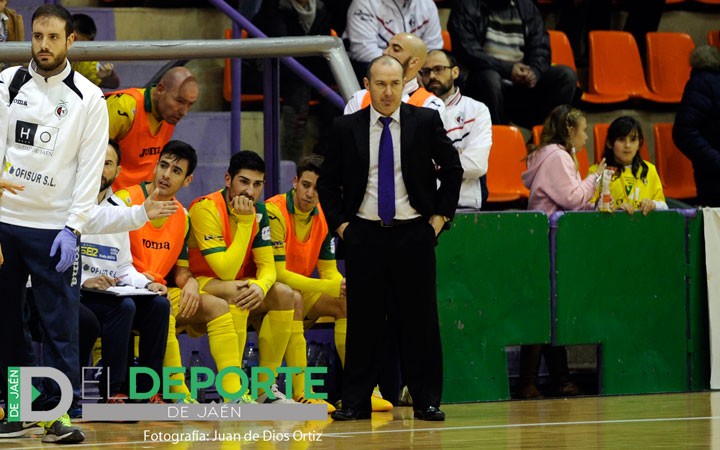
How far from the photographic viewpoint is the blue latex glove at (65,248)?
576 centimetres

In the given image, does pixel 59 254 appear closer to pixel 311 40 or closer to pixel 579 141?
pixel 311 40

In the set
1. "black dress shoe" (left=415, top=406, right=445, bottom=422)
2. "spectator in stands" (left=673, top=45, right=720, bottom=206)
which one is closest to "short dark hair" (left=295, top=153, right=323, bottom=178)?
"black dress shoe" (left=415, top=406, right=445, bottom=422)

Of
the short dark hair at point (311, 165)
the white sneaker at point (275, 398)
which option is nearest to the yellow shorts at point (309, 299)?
the white sneaker at point (275, 398)

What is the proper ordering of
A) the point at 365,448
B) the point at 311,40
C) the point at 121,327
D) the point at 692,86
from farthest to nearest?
the point at 692,86 → the point at 311,40 → the point at 121,327 → the point at 365,448

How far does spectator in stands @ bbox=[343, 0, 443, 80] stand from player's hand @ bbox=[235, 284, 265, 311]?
101 inches

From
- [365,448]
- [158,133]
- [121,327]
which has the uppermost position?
[158,133]

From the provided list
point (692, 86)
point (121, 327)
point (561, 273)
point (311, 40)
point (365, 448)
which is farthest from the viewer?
point (692, 86)

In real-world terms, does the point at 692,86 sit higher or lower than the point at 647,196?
higher

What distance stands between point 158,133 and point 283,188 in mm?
1306

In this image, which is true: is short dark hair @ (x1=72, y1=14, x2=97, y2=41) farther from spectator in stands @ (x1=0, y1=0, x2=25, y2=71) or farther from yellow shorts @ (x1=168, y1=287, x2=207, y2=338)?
yellow shorts @ (x1=168, y1=287, x2=207, y2=338)

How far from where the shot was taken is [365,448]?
5.71 metres

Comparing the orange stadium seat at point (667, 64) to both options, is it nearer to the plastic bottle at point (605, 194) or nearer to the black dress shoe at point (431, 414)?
the plastic bottle at point (605, 194)

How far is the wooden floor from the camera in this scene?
5.86 meters

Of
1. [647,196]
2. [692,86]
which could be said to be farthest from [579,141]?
[692,86]
